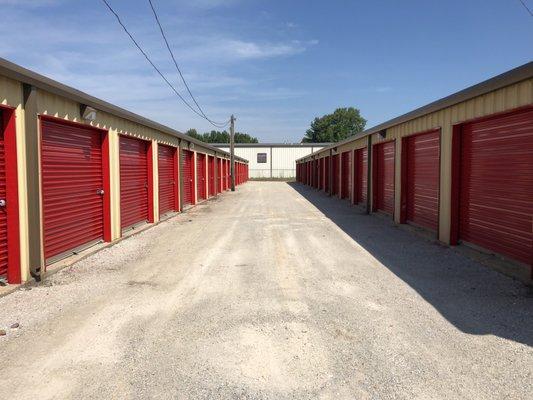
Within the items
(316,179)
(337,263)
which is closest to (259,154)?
(316,179)

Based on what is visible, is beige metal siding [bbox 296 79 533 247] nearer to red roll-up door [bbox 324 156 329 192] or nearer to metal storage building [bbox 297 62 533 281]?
metal storage building [bbox 297 62 533 281]

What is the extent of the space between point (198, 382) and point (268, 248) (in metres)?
6.13

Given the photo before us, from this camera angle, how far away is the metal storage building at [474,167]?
7.33m

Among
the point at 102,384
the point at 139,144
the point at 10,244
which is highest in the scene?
the point at 139,144

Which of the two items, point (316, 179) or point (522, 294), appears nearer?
point (522, 294)

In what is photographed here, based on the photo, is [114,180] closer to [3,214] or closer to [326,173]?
[3,214]

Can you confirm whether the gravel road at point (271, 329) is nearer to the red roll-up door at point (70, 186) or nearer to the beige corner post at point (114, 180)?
the red roll-up door at point (70, 186)

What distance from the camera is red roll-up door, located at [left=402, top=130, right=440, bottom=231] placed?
11211mm

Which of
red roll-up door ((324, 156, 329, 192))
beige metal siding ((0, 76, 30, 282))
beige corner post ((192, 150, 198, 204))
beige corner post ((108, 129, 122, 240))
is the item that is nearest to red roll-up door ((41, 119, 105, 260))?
beige corner post ((108, 129, 122, 240))

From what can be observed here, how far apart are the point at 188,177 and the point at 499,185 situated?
14.9 m

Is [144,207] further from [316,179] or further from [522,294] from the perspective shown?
[316,179]

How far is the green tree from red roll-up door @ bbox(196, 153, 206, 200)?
100 m

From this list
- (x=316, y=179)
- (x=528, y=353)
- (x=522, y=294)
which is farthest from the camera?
(x=316, y=179)

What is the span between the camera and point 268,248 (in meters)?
9.77
